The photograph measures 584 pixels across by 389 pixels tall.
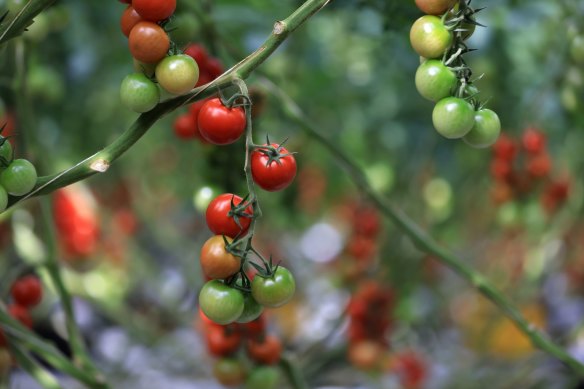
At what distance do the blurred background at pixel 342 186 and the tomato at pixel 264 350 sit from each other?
0.15 metres

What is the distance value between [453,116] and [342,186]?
5.19 feet

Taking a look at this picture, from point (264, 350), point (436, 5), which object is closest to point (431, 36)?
point (436, 5)

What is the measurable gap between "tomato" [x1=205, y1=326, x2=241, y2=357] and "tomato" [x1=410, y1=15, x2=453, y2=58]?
364mm

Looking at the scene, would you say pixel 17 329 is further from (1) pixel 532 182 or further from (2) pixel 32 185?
(1) pixel 532 182

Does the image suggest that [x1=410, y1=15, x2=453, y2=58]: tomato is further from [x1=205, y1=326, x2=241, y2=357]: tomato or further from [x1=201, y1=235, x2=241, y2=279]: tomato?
[x1=205, y1=326, x2=241, y2=357]: tomato

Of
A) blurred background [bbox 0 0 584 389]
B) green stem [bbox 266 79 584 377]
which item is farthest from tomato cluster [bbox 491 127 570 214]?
green stem [bbox 266 79 584 377]

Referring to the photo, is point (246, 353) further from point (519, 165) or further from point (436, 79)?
point (519, 165)

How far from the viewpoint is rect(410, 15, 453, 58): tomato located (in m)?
0.40

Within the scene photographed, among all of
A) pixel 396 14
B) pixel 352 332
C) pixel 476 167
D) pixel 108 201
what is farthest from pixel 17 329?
pixel 108 201

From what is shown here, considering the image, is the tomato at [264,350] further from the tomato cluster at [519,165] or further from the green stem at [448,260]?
the tomato cluster at [519,165]

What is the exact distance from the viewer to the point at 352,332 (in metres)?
1.12

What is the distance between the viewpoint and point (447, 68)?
0.41m

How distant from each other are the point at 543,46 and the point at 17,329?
3.35 ft

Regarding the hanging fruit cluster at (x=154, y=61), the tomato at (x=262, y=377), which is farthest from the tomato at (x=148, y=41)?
the tomato at (x=262, y=377)
